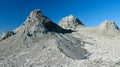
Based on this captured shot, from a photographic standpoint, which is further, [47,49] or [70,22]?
[70,22]

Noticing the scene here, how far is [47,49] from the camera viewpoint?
1608 inches

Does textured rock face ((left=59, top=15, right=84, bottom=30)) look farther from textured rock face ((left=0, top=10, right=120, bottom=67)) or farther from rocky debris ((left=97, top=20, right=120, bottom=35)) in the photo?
textured rock face ((left=0, top=10, right=120, bottom=67))

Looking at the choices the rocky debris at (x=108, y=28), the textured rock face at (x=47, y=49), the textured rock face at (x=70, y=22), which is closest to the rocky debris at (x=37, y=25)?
the textured rock face at (x=47, y=49)

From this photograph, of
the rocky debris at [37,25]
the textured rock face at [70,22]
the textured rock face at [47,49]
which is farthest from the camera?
the textured rock face at [70,22]

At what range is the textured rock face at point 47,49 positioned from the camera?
3578 centimetres

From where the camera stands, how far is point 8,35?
51.7m

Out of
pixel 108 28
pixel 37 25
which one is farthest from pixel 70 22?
pixel 37 25

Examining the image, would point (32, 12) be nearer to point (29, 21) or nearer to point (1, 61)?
point (29, 21)

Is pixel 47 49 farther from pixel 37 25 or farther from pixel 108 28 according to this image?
pixel 108 28

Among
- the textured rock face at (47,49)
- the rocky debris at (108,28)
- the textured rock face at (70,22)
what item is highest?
the textured rock face at (70,22)

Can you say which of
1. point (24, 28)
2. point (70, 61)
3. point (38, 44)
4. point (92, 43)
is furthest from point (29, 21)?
point (70, 61)

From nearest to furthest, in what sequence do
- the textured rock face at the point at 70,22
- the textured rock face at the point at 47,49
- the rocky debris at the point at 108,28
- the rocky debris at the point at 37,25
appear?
the textured rock face at the point at 47,49 → the rocky debris at the point at 37,25 → the rocky debris at the point at 108,28 → the textured rock face at the point at 70,22

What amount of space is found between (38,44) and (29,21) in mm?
10784

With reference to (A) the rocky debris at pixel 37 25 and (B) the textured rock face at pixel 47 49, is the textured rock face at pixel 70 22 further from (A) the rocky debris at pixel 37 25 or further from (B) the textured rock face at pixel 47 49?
(B) the textured rock face at pixel 47 49
